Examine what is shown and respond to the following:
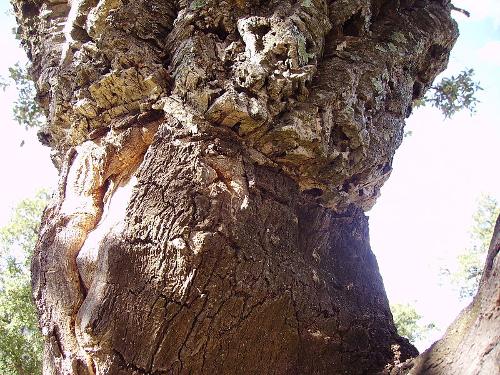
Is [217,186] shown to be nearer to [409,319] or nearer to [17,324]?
[17,324]

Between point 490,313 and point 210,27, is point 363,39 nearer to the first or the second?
point 210,27

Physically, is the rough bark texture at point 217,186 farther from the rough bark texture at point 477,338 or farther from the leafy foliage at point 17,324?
the leafy foliage at point 17,324

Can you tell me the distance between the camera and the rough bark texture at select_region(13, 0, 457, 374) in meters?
1.99

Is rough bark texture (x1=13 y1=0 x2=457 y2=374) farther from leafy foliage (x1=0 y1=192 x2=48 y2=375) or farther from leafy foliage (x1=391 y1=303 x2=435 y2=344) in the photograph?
leafy foliage (x1=391 y1=303 x2=435 y2=344)

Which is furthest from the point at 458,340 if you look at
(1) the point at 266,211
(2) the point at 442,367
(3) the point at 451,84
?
(3) the point at 451,84

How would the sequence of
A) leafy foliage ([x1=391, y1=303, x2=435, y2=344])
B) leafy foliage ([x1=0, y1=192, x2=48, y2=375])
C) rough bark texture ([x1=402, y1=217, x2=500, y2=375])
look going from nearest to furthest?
rough bark texture ([x1=402, y1=217, x2=500, y2=375]) < leafy foliage ([x1=0, y1=192, x2=48, y2=375]) < leafy foliage ([x1=391, y1=303, x2=435, y2=344])

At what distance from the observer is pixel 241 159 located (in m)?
2.37

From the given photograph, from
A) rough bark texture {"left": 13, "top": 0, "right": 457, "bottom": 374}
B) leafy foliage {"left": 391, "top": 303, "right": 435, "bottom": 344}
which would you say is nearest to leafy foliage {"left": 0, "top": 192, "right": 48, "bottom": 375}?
rough bark texture {"left": 13, "top": 0, "right": 457, "bottom": 374}

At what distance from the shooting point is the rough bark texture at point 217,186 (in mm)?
1989

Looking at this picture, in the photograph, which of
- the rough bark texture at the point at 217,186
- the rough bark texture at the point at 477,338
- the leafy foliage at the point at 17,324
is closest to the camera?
the rough bark texture at the point at 477,338

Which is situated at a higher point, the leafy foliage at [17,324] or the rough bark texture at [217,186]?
the rough bark texture at [217,186]

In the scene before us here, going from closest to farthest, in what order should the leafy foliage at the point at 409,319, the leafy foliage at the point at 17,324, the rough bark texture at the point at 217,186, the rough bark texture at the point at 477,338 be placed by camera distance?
the rough bark texture at the point at 477,338 < the rough bark texture at the point at 217,186 < the leafy foliage at the point at 17,324 < the leafy foliage at the point at 409,319

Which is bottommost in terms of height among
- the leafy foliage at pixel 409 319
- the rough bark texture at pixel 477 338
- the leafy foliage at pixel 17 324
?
the leafy foliage at pixel 17 324

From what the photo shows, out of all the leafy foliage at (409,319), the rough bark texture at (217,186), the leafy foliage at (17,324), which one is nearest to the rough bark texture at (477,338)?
the rough bark texture at (217,186)
